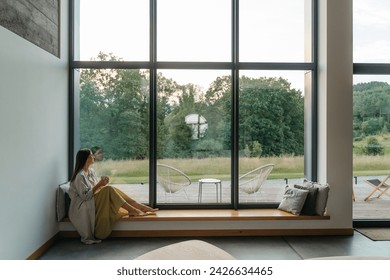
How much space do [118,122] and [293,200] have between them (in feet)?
8.68

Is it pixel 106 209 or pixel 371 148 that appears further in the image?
pixel 371 148

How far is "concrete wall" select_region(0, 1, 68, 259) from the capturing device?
9.17 ft

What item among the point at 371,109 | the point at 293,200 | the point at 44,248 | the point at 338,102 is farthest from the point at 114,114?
the point at 371,109

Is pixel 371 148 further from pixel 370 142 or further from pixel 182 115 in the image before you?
pixel 182 115

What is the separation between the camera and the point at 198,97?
4.59 meters

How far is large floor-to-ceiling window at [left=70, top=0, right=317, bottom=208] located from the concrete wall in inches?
21.5

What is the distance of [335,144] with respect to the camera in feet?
14.0

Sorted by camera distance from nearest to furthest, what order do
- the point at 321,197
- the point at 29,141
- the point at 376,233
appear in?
the point at 29,141, the point at 321,197, the point at 376,233

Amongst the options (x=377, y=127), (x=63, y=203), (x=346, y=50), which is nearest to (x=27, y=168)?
(x=63, y=203)

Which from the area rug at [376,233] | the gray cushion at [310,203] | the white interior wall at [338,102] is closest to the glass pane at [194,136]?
the gray cushion at [310,203]

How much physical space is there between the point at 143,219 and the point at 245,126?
1.91 m

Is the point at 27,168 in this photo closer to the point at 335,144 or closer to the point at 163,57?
the point at 163,57

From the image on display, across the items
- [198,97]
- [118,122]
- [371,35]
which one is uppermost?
[371,35]
